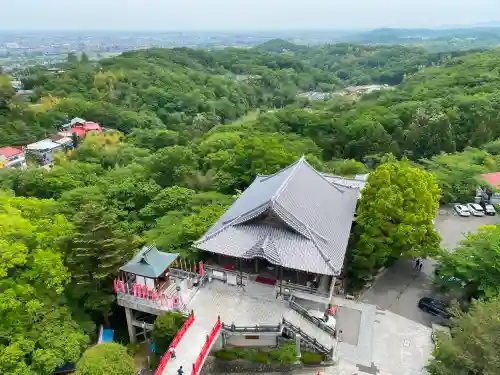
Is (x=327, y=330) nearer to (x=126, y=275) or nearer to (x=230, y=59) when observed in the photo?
(x=126, y=275)

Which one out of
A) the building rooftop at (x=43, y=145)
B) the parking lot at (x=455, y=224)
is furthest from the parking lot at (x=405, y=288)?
the building rooftop at (x=43, y=145)

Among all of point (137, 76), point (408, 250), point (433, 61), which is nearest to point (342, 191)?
point (408, 250)

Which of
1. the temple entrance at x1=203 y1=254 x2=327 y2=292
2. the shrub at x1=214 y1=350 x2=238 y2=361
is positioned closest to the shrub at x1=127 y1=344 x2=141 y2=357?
the shrub at x1=214 y1=350 x2=238 y2=361

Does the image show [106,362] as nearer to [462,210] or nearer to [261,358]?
[261,358]

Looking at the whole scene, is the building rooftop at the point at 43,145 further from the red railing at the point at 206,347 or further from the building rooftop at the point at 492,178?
the building rooftop at the point at 492,178

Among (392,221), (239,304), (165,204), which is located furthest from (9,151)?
(392,221)

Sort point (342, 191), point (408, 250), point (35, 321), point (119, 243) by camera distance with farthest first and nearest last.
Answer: point (342, 191), point (408, 250), point (119, 243), point (35, 321)

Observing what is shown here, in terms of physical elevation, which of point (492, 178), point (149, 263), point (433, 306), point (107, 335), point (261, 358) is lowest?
point (107, 335)
